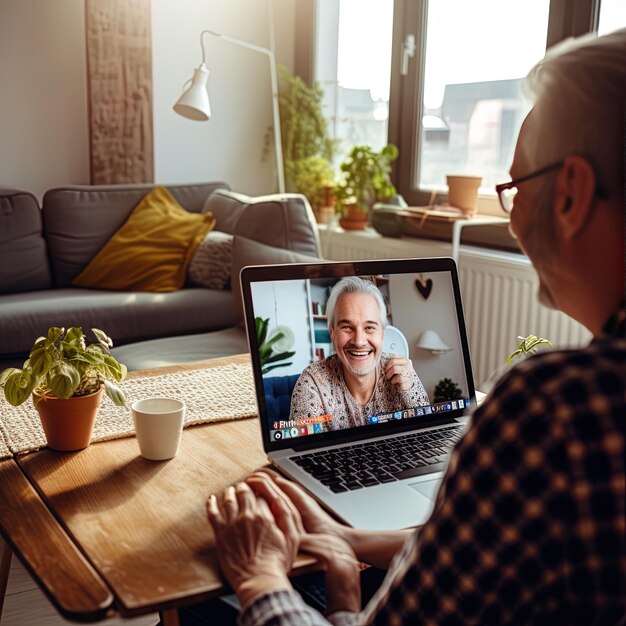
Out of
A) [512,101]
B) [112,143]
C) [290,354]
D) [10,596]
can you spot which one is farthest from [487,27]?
[10,596]

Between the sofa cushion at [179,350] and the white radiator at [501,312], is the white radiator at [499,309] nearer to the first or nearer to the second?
the white radiator at [501,312]

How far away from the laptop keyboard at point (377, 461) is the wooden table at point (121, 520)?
107mm

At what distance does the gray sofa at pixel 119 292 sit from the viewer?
275cm

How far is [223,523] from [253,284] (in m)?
0.42

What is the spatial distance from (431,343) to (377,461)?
→ 247 mm

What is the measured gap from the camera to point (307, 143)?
4223mm

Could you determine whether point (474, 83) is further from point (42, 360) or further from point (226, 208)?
point (42, 360)

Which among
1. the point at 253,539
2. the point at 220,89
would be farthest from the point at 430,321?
the point at 220,89

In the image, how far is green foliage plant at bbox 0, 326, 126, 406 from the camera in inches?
46.1

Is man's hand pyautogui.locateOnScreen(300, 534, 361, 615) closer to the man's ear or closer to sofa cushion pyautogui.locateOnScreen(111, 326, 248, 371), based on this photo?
the man's ear

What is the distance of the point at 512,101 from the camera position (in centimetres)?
329

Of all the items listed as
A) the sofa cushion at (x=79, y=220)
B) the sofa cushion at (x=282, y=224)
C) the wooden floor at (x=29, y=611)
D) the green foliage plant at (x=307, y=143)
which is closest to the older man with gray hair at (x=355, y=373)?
the wooden floor at (x=29, y=611)

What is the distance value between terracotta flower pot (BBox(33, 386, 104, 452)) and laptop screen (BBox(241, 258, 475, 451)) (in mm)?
267

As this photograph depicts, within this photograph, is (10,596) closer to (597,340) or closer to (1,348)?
(1,348)
